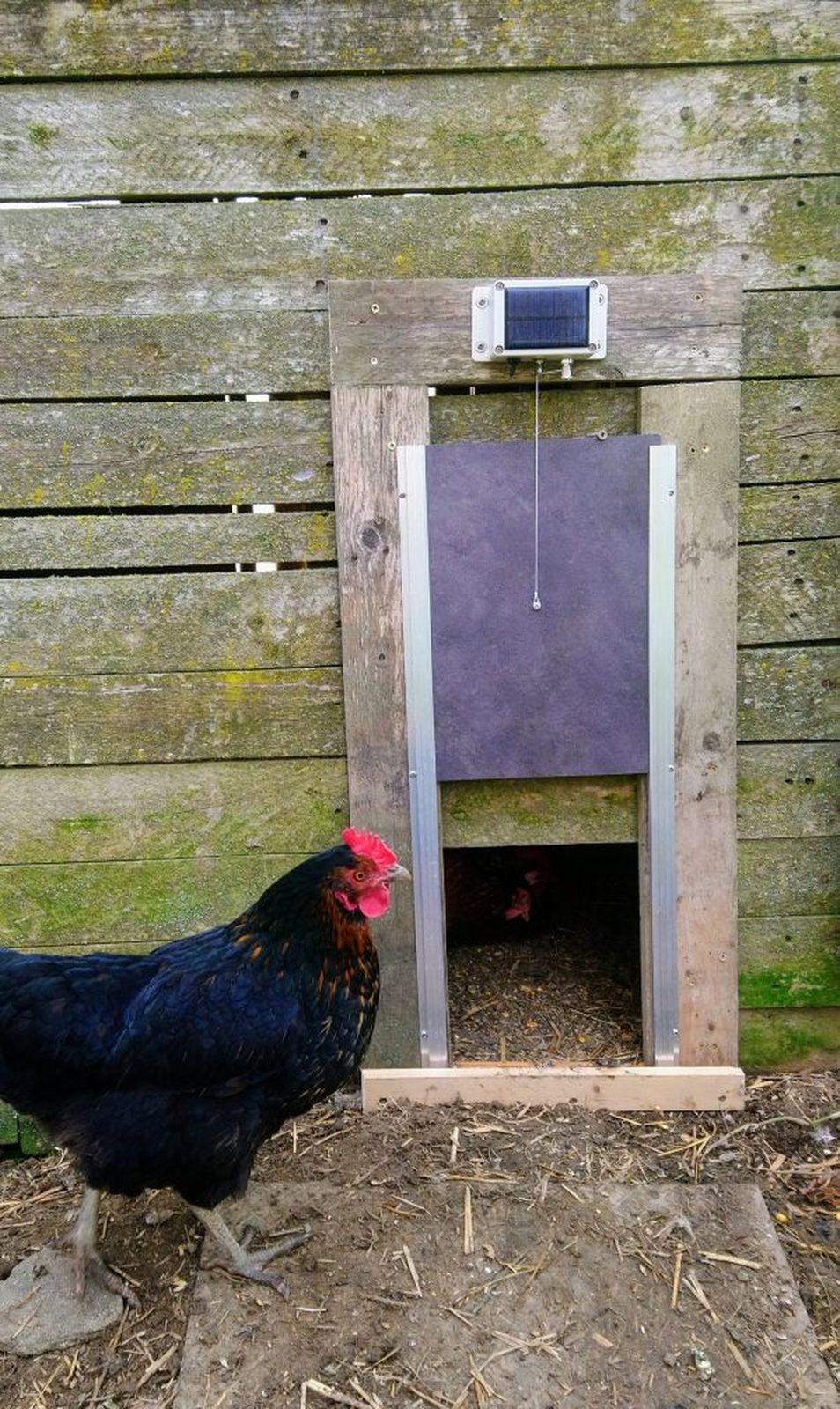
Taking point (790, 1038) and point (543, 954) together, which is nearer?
point (790, 1038)

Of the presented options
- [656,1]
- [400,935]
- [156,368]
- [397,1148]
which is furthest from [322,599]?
[656,1]

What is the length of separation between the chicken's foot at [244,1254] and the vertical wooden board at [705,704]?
1.30 m

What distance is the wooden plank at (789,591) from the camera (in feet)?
8.17

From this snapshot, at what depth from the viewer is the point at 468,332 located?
236 centimetres

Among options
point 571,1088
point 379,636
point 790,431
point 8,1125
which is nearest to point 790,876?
point 571,1088

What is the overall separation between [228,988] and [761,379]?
2.16 m

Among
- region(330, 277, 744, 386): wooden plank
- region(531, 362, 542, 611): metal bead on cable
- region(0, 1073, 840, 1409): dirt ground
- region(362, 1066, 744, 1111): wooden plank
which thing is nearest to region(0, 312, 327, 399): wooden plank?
region(330, 277, 744, 386): wooden plank

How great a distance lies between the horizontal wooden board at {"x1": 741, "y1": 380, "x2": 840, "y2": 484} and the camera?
2428 millimetres

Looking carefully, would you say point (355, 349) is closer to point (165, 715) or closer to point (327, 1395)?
point (165, 715)

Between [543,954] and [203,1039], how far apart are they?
1.82 meters

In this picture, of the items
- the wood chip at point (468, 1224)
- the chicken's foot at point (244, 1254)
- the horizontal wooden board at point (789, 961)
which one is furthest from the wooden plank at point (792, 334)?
the chicken's foot at point (244, 1254)

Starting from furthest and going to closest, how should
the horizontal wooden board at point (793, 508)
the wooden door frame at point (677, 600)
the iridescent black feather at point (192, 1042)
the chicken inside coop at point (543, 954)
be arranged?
1. the chicken inside coop at point (543, 954)
2. the horizontal wooden board at point (793, 508)
3. the wooden door frame at point (677, 600)
4. the iridescent black feather at point (192, 1042)

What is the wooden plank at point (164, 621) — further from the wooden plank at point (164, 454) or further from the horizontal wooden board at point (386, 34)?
the horizontal wooden board at point (386, 34)

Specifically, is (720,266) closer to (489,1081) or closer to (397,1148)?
(489,1081)
